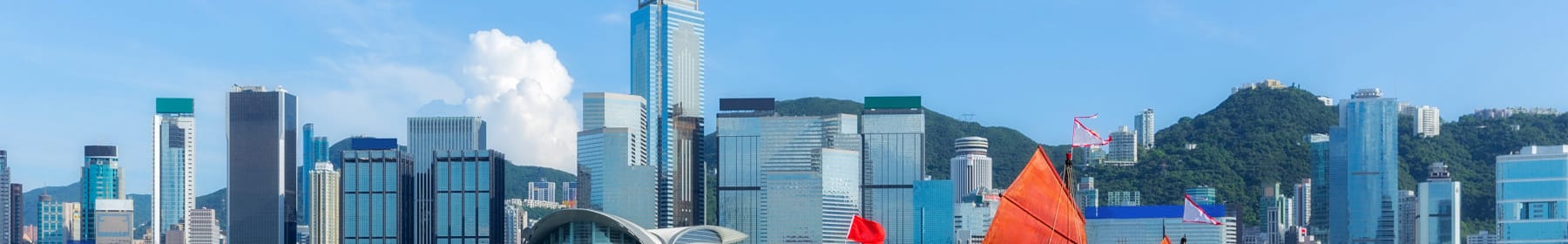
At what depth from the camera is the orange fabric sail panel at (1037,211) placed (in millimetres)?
34531

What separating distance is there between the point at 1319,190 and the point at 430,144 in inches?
3276

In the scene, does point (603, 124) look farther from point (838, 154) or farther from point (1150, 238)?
point (1150, 238)

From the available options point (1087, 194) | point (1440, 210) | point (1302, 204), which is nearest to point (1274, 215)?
point (1302, 204)

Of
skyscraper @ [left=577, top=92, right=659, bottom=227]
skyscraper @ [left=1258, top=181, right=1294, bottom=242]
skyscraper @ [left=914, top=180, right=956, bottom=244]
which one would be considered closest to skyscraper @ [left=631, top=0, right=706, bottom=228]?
skyscraper @ [left=577, top=92, right=659, bottom=227]

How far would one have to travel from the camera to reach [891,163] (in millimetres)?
184750

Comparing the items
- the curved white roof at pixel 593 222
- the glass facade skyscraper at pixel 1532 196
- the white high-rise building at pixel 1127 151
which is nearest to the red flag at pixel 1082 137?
the curved white roof at pixel 593 222

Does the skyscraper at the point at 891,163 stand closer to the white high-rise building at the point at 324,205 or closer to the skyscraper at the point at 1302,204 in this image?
the skyscraper at the point at 1302,204

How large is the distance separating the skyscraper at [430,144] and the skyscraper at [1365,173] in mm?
79115

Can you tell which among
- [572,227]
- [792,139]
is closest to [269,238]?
[792,139]

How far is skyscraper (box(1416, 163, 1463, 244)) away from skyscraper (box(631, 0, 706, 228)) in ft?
213

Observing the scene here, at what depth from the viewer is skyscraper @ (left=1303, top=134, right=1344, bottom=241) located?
178 m

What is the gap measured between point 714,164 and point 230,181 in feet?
156

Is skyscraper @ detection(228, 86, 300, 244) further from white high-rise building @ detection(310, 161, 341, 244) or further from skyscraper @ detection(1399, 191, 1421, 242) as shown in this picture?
skyscraper @ detection(1399, 191, 1421, 242)

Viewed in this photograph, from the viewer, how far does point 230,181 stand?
190 m
